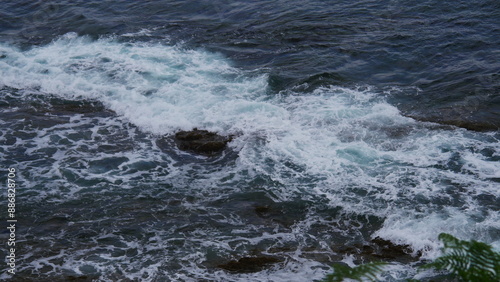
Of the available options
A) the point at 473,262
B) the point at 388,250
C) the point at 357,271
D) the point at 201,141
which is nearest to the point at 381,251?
the point at 388,250

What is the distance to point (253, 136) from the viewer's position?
16.1 metres

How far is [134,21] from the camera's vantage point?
2475 centimetres

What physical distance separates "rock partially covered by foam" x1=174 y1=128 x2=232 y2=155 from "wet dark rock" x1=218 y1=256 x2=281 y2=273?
4558 mm

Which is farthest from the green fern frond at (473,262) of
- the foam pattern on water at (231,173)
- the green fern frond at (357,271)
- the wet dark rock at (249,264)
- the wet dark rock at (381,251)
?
the wet dark rock at (249,264)

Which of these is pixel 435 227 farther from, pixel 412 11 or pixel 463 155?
pixel 412 11

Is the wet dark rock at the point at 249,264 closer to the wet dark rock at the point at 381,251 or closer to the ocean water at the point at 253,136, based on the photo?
the ocean water at the point at 253,136

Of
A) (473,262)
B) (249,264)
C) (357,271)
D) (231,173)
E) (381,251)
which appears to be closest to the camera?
(357,271)

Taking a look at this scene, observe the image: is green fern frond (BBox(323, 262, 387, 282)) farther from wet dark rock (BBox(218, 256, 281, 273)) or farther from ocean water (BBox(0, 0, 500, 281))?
wet dark rock (BBox(218, 256, 281, 273))

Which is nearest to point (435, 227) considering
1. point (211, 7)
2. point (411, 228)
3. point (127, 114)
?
point (411, 228)

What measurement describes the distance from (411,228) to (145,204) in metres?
6.33

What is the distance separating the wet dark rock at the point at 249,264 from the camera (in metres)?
11.7

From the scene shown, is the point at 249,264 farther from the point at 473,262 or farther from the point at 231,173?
the point at 473,262

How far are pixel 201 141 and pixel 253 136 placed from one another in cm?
151

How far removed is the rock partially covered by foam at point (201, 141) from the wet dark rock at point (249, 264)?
4558 mm
